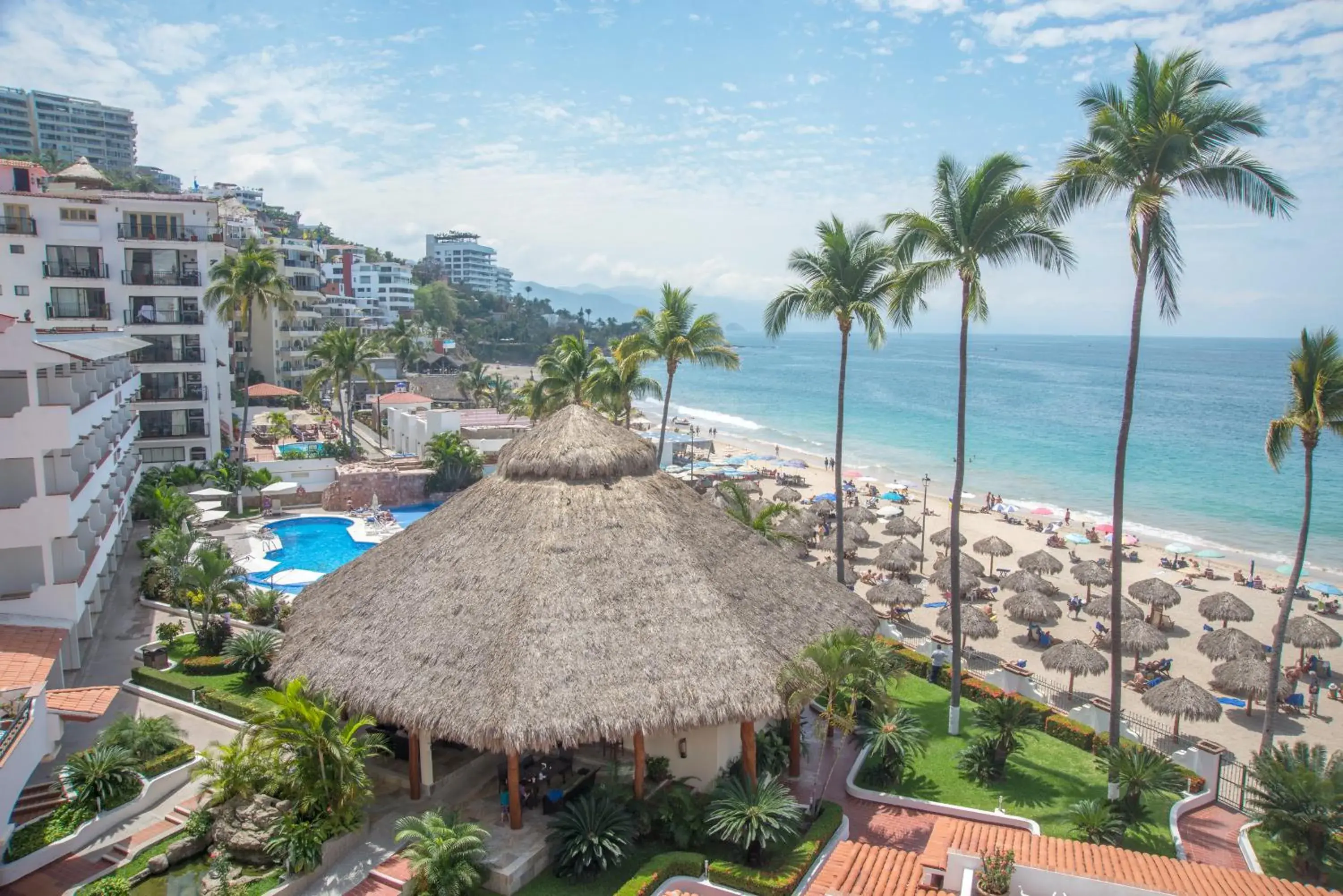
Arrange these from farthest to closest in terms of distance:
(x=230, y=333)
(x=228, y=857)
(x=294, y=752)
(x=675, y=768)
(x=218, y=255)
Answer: (x=230, y=333) → (x=218, y=255) → (x=675, y=768) → (x=294, y=752) → (x=228, y=857)

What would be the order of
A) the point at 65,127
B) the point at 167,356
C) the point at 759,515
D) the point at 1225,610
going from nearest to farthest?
the point at 759,515
the point at 1225,610
the point at 167,356
the point at 65,127

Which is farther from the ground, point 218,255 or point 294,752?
point 218,255

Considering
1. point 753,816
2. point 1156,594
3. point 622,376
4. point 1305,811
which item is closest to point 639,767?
point 753,816

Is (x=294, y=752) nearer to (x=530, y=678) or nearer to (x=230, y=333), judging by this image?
(x=530, y=678)

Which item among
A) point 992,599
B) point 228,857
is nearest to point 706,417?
point 992,599

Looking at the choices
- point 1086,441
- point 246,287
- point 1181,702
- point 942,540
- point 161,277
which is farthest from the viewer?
point 1086,441

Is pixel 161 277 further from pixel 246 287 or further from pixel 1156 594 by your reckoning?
pixel 1156 594
